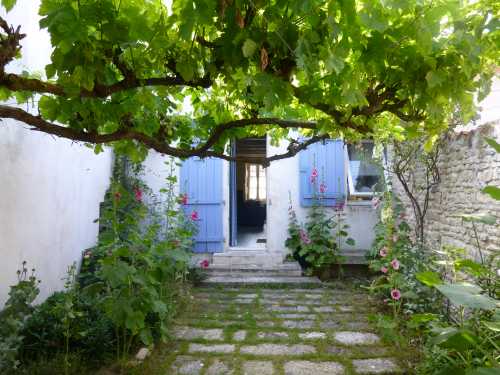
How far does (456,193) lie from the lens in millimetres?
4227

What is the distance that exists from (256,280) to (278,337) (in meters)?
2.24

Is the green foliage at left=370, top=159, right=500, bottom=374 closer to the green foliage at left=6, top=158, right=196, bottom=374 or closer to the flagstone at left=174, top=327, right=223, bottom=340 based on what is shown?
the flagstone at left=174, top=327, right=223, bottom=340

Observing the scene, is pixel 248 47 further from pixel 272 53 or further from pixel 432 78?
pixel 432 78

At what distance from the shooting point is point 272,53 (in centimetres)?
172

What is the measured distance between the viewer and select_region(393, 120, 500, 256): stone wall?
137 inches

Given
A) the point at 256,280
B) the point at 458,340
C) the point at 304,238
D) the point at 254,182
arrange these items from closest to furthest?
the point at 458,340, the point at 256,280, the point at 304,238, the point at 254,182

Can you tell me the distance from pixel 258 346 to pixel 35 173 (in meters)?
2.63

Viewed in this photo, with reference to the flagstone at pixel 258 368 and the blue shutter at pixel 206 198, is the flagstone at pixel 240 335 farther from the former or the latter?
the blue shutter at pixel 206 198

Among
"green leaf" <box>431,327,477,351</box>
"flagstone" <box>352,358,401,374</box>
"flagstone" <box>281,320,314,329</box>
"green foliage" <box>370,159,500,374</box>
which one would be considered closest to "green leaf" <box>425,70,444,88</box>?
"green foliage" <box>370,159,500,374</box>

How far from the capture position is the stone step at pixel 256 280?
19.2ft

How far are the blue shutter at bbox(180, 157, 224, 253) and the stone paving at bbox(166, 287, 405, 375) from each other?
1473mm

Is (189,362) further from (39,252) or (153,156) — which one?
(153,156)

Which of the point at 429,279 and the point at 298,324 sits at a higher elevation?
the point at 429,279

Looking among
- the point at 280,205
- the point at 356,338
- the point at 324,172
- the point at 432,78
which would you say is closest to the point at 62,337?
the point at 356,338
